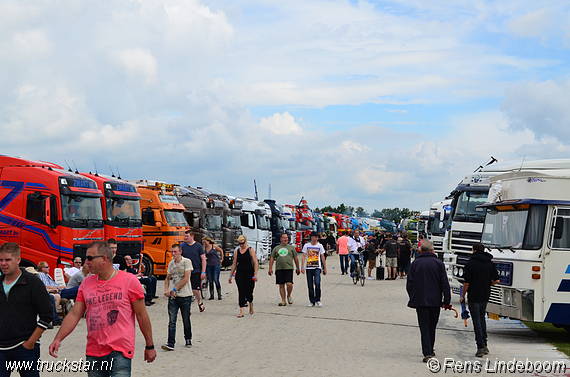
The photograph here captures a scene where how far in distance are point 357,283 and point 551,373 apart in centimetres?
1586

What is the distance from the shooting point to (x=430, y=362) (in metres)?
9.36

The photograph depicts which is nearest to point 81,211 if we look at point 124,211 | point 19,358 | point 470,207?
point 124,211

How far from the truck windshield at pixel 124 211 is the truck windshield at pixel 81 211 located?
1.35 meters

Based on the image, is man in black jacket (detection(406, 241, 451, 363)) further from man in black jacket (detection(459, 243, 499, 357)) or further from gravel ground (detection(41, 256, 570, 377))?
man in black jacket (detection(459, 243, 499, 357))

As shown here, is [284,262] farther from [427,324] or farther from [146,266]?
[146,266]

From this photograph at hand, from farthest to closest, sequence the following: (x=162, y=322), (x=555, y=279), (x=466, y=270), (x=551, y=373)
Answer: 1. (x=162, y=322)
2. (x=555, y=279)
3. (x=466, y=270)
4. (x=551, y=373)

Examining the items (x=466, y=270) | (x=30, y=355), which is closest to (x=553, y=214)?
(x=466, y=270)

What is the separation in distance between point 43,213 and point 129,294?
1209cm

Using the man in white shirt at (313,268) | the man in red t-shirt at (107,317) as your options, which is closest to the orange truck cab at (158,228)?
the man in white shirt at (313,268)

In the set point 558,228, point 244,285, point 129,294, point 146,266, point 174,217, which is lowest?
point 146,266

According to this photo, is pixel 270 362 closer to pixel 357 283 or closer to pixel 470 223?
pixel 470 223

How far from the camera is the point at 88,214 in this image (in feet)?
57.6

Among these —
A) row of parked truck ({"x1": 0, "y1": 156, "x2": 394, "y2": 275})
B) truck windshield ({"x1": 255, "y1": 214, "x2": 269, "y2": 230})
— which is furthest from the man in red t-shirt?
truck windshield ({"x1": 255, "y1": 214, "x2": 269, "y2": 230})

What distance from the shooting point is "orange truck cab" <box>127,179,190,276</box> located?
72.8 ft
